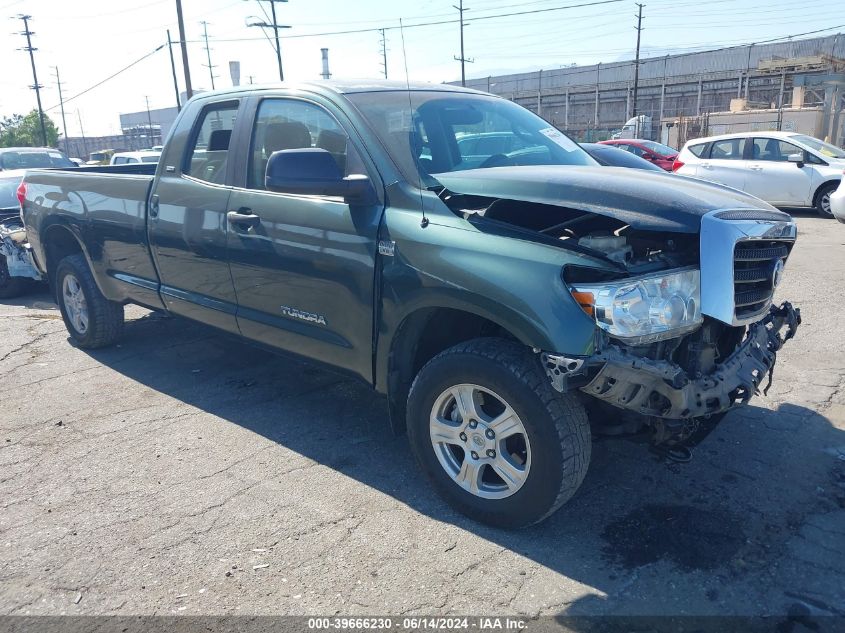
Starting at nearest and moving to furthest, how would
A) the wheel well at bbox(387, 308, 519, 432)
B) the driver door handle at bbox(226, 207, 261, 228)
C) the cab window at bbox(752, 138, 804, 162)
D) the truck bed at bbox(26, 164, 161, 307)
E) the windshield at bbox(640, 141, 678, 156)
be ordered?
the wheel well at bbox(387, 308, 519, 432) → the driver door handle at bbox(226, 207, 261, 228) → the truck bed at bbox(26, 164, 161, 307) → the cab window at bbox(752, 138, 804, 162) → the windshield at bbox(640, 141, 678, 156)

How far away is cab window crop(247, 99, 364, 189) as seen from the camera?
3.66 m

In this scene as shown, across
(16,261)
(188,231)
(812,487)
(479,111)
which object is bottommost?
(812,487)

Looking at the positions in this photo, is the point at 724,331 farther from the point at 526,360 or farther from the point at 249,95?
the point at 249,95

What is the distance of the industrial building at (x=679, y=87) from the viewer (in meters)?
38.8

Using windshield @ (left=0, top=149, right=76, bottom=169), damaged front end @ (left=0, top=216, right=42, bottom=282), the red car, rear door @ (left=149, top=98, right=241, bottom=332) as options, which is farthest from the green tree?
rear door @ (left=149, top=98, right=241, bottom=332)

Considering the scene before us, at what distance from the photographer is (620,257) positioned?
275 cm

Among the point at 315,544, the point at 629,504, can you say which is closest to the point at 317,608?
the point at 315,544

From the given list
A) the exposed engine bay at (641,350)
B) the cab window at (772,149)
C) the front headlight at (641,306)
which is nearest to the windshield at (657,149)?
the cab window at (772,149)

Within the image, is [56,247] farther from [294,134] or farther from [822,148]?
[822,148]

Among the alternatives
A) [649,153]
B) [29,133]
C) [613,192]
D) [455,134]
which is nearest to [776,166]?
[649,153]

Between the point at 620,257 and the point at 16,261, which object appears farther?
the point at 16,261

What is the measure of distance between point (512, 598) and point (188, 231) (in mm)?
3038

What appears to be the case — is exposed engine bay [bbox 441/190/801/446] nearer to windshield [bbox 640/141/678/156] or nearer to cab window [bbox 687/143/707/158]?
cab window [bbox 687/143/707/158]

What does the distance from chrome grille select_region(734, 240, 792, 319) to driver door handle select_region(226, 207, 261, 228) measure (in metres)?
2.51
